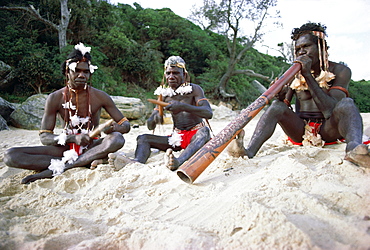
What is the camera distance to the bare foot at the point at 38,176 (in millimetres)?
2060

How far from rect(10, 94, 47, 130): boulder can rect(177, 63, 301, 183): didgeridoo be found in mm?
5764

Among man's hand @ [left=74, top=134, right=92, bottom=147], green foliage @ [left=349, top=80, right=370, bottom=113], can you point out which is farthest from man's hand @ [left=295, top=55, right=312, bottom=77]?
green foliage @ [left=349, top=80, right=370, bottom=113]

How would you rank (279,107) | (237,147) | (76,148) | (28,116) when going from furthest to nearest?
(28,116) → (76,148) → (279,107) → (237,147)

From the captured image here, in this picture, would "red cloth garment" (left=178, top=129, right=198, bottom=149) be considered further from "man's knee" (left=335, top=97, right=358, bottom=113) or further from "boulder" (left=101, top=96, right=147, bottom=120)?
"boulder" (left=101, top=96, right=147, bottom=120)

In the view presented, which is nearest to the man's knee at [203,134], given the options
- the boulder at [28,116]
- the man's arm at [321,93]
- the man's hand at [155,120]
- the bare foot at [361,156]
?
the man's hand at [155,120]

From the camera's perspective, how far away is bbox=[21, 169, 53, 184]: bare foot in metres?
2.06

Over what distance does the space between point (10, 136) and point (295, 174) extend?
5.33 meters

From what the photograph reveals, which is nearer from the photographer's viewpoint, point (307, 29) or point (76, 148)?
point (307, 29)

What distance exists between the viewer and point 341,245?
90cm

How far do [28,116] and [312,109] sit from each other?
642 cm

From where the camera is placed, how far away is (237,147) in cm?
207

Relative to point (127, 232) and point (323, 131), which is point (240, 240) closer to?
point (127, 232)

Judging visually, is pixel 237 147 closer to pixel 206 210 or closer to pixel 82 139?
pixel 206 210

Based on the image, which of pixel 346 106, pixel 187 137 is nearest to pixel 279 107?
pixel 346 106
